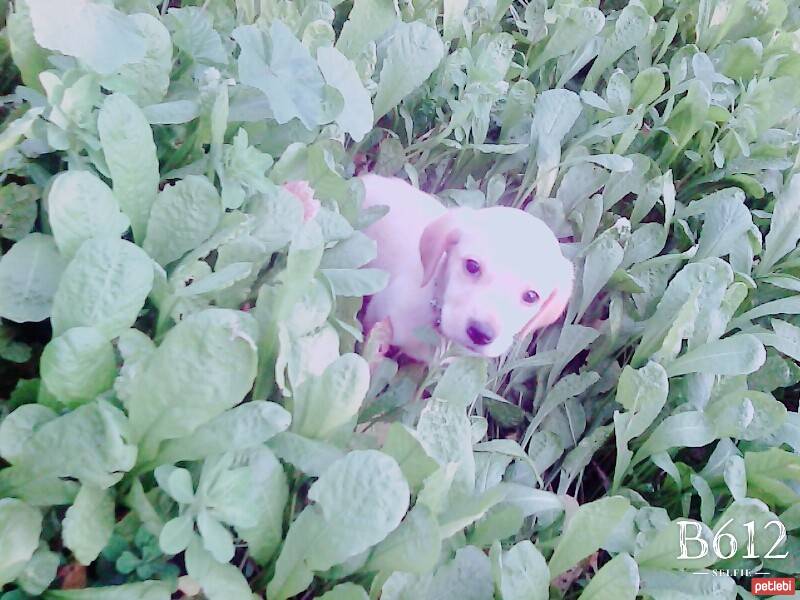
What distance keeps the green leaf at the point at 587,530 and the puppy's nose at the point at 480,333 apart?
1.11ft

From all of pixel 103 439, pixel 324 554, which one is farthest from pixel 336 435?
pixel 103 439

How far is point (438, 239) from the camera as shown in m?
1.26

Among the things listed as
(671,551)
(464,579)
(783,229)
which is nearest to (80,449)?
(464,579)

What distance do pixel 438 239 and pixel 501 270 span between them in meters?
0.11

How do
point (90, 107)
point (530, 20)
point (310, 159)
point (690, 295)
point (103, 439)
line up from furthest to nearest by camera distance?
point (530, 20) < point (690, 295) < point (310, 159) < point (90, 107) < point (103, 439)

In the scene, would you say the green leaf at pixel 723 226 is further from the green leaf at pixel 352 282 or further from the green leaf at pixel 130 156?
the green leaf at pixel 130 156

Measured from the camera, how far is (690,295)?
1.14 m

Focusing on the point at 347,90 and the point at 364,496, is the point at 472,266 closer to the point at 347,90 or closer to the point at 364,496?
the point at 347,90

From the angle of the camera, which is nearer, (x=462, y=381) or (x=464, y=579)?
(x=464, y=579)

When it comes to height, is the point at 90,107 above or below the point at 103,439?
above

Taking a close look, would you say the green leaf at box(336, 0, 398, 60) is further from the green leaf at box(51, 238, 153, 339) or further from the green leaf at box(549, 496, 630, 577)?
the green leaf at box(549, 496, 630, 577)

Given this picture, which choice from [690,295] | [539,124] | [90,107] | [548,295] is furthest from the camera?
[539,124]

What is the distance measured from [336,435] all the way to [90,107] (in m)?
0.39

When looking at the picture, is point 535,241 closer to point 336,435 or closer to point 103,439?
point 336,435
